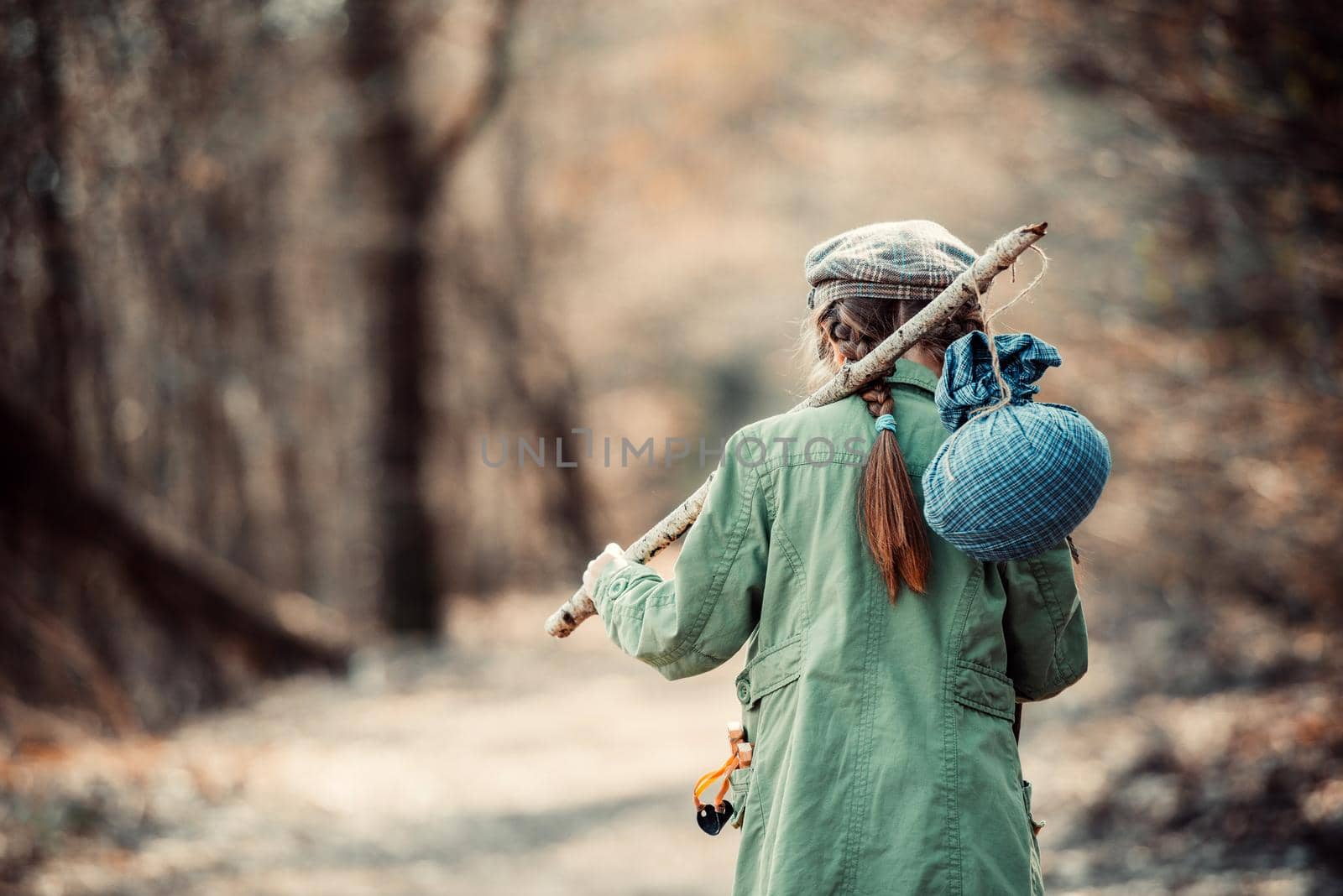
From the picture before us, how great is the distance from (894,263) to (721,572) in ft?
2.02

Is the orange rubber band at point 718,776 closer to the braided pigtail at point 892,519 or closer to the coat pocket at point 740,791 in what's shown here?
the coat pocket at point 740,791

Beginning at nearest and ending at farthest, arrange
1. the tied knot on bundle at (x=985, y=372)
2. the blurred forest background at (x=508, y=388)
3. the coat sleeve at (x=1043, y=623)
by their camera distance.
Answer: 1. the tied knot on bundle at (x=985, y=372)
2. the coat sleeve at (x=1043, y=623)
3. the blurred forest background at (x=508, y=388)

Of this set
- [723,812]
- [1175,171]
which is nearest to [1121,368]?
[1175,171]

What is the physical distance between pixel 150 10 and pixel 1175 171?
5.90 m

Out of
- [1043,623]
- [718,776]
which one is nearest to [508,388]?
[718,776]

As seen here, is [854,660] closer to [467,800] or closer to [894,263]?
[894,263]

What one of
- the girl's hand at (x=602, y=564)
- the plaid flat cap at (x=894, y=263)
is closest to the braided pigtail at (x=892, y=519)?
the plaid flat cap at (x=894, y=263)

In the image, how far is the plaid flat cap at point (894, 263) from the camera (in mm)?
2223

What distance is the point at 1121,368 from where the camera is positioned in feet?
20.6

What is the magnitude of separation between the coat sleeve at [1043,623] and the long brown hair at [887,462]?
18 centimetres

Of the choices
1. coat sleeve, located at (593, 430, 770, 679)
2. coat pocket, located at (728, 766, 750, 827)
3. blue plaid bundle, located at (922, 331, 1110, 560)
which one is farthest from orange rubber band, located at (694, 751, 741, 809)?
blue plaid bundle, located at (922, 331, 1110, 560)

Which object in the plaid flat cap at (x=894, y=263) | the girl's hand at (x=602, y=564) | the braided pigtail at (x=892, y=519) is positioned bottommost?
the girl's hand at (x=602, y=564)

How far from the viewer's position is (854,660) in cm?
212

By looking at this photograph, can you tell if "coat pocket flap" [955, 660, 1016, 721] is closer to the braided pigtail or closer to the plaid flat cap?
the braided pigtail
